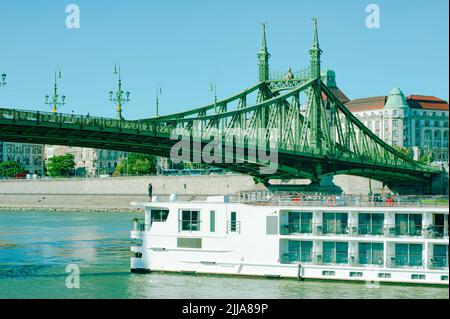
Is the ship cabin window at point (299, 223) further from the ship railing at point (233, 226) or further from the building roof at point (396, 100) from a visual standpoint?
the building roof at point (396, 100)

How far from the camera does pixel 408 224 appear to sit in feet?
97.0

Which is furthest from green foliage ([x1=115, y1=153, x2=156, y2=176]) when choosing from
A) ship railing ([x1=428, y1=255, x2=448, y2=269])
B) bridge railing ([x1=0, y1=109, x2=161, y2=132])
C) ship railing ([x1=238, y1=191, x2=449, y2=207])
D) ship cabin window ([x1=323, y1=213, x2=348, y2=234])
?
ship railing ([x1=428, y1=255, x2=448, y2=269])

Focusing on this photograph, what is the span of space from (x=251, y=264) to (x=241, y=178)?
55.1 meters

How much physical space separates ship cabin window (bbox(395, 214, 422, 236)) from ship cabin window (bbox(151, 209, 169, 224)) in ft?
26.6

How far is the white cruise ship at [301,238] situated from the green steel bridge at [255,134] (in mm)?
11376

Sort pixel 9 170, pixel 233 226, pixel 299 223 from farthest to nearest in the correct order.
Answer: pixel 9 170, pixel 233 226, pixel 299 223

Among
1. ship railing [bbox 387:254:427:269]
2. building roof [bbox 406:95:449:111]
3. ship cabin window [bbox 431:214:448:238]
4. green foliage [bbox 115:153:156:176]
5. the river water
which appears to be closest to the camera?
the river water

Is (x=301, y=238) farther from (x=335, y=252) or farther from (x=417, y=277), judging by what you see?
(x=417, y=277)

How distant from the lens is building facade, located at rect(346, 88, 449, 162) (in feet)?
411

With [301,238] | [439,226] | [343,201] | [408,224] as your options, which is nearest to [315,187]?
[343,201]

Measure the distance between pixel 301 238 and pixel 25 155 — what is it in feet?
417

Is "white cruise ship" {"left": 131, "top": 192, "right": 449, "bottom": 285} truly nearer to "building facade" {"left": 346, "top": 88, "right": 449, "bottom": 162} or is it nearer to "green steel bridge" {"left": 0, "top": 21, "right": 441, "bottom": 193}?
"green steel bridge" {"left": 0, "top": 21, "right": 441, "bottom": 193}

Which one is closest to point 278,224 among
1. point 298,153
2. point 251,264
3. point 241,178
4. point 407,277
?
point 251,264
